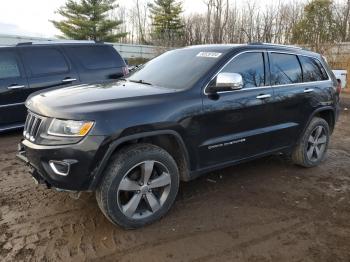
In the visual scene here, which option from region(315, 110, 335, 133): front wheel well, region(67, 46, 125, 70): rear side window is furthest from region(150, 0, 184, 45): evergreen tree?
region(315, 110, 335, 133): front wheel well

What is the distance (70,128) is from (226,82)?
1659 millimetres

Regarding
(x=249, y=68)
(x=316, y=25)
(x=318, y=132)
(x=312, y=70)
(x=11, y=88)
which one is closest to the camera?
(x=249, y=68)

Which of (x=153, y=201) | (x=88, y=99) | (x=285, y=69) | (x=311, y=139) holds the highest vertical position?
(x=285, y=69)

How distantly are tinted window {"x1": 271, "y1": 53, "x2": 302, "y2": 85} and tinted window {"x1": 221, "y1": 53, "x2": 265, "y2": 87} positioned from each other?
0.23 meters

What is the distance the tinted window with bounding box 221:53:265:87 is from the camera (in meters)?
4.34

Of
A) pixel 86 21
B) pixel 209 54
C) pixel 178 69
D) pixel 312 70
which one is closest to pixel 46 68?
pixel 178 69

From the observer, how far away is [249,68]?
4535 millimetres

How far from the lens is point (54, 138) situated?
3.33 metres

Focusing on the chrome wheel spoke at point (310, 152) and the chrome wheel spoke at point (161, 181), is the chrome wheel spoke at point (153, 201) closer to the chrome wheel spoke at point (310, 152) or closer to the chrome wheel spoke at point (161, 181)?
the chrome wheel spoke at point (161, 181)

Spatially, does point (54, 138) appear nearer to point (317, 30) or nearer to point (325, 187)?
point (325, 187)

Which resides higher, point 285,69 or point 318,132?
point 285,69

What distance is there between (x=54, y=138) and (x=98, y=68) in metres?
4.79

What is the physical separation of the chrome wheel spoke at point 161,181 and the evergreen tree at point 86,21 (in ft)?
99.8

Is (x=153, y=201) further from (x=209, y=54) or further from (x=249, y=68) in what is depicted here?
(x=249, y=68)
